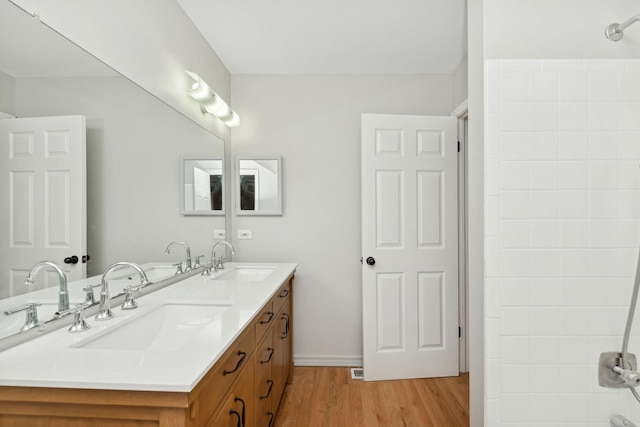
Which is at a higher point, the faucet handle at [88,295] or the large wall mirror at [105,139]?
the large wall mirror at [105,139]

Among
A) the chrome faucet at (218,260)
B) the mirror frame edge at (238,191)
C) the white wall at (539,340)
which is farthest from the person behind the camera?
the mirror frame edge at (238,191)

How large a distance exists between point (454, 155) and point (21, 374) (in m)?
2.68

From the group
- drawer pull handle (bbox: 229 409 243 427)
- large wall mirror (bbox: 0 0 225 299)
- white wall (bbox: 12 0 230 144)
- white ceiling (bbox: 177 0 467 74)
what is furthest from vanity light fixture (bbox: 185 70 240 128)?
drawer pull handle (bbox: 229 409 243 427)

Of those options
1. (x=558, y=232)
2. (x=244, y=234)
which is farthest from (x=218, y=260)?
(x=558, y=232)

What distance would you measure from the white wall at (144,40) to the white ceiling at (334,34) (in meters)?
0.18

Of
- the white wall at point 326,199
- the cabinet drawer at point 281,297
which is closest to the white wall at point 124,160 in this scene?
the cabinet drawer at point 281,297

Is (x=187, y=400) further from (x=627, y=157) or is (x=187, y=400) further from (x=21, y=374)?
(x=627, y=157)

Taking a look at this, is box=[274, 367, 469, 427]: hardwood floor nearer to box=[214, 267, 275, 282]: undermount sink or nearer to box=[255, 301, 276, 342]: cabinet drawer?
box=[255, 301, 276, 342]: cabinet drawer

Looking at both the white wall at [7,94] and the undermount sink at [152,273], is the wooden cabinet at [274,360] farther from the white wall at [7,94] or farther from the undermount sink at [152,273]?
the white wall at [7,94]

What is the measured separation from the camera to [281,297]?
6.90 ft

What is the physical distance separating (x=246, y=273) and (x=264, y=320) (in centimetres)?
77

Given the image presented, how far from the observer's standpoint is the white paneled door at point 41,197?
Result: 94 cm

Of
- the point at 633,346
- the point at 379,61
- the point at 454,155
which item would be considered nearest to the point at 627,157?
the point at 633,346

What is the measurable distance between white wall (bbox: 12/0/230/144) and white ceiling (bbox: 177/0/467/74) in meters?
0.18
